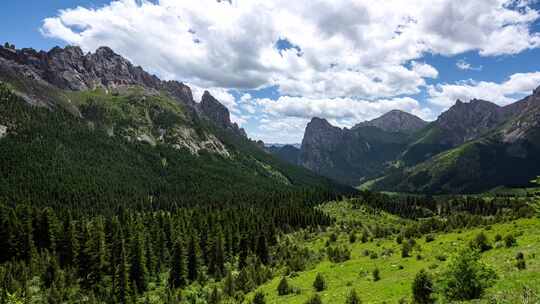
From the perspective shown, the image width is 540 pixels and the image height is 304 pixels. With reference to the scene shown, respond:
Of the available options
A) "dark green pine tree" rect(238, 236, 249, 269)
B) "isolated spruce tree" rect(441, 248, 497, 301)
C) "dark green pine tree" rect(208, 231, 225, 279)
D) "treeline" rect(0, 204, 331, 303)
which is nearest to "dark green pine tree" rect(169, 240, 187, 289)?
"treeline" rect(0, 204, 331, 303)

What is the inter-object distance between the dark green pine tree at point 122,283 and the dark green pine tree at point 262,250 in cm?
3361

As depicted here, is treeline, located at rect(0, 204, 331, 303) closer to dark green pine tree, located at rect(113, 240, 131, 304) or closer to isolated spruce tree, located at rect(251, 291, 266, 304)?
dark green pine tree, located at rect(113, 240, 131, 304)

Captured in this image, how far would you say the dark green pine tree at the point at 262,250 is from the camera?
98.0 metres

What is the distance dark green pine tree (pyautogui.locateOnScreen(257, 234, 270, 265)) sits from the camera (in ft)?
322

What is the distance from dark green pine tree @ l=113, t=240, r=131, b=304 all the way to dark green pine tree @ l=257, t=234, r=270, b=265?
33612mm

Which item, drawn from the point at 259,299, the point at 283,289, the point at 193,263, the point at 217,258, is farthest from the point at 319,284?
the point at 217,258

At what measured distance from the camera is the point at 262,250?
327ft

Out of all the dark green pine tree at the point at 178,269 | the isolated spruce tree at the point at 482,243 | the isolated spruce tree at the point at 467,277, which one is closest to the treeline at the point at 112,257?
the dark green pine tree at the point at 178,269

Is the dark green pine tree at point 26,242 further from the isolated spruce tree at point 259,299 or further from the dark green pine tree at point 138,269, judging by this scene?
the isolated spruce tree at point 259,299

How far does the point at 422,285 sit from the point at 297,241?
8924 cm

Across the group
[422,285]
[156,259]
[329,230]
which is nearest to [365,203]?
[329,230]

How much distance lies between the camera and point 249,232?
117 meters

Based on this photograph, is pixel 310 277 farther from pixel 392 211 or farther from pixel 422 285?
pixel 392 211

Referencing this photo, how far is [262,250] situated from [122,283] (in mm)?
36443
